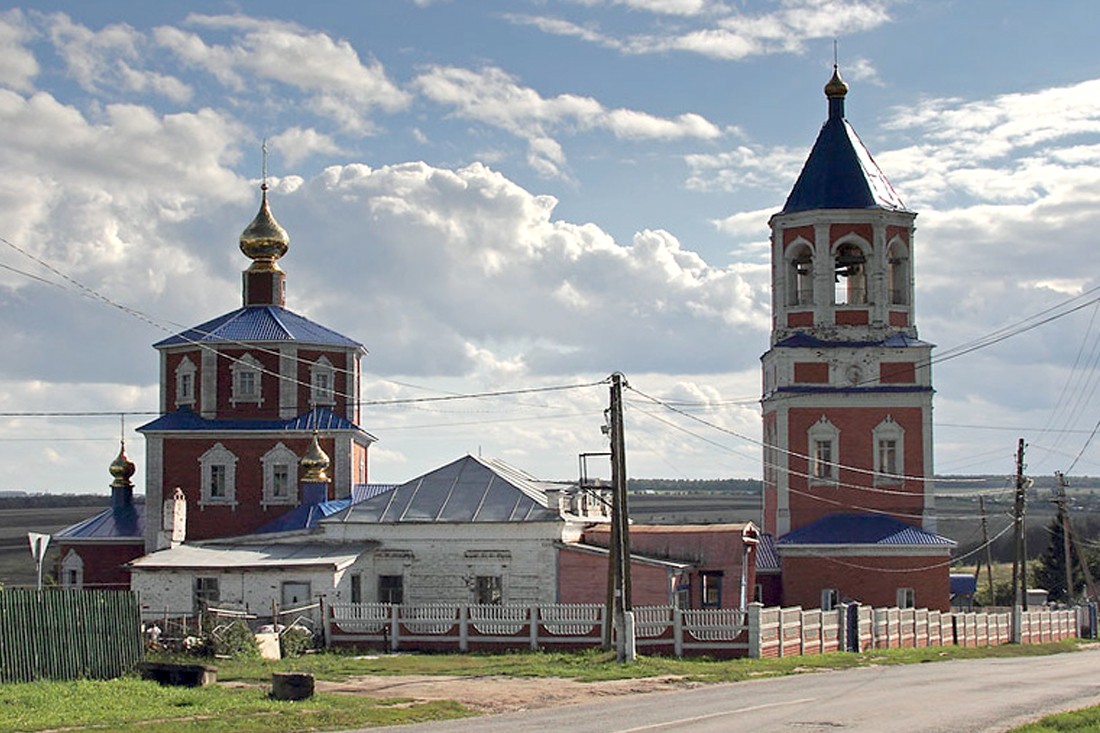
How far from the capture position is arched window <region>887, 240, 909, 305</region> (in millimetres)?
51219

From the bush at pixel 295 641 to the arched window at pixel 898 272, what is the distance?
2477 centimetres

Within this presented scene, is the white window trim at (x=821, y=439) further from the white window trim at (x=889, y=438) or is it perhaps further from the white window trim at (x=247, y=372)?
the white window trim at (x=247, y=372)

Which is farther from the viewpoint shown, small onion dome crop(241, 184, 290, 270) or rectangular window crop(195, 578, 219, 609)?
small onion dome crop(241, 184, 290, 270)

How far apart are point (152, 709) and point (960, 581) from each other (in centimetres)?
5726

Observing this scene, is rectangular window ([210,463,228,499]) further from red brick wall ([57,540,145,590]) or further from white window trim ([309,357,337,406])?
red brick wall ([57,540,145,590])

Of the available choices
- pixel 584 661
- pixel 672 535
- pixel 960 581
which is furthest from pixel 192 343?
pixel 960 581

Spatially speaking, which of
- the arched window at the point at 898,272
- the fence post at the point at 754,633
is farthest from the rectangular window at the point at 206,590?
the arched window at the point at 898,272

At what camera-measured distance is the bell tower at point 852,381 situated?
50312 millimetres

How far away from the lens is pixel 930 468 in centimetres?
5034

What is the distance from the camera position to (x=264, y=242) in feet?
175

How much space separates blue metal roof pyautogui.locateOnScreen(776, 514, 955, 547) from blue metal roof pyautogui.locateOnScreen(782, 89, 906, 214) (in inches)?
402

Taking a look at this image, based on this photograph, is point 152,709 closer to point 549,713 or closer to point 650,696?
point 549,713

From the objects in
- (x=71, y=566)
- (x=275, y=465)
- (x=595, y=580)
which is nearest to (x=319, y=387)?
(x=275, y=465)

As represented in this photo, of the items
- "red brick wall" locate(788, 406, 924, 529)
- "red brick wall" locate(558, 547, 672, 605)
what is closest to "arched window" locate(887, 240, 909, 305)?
"red brick wall" locate(788, 406, 924, 529)
